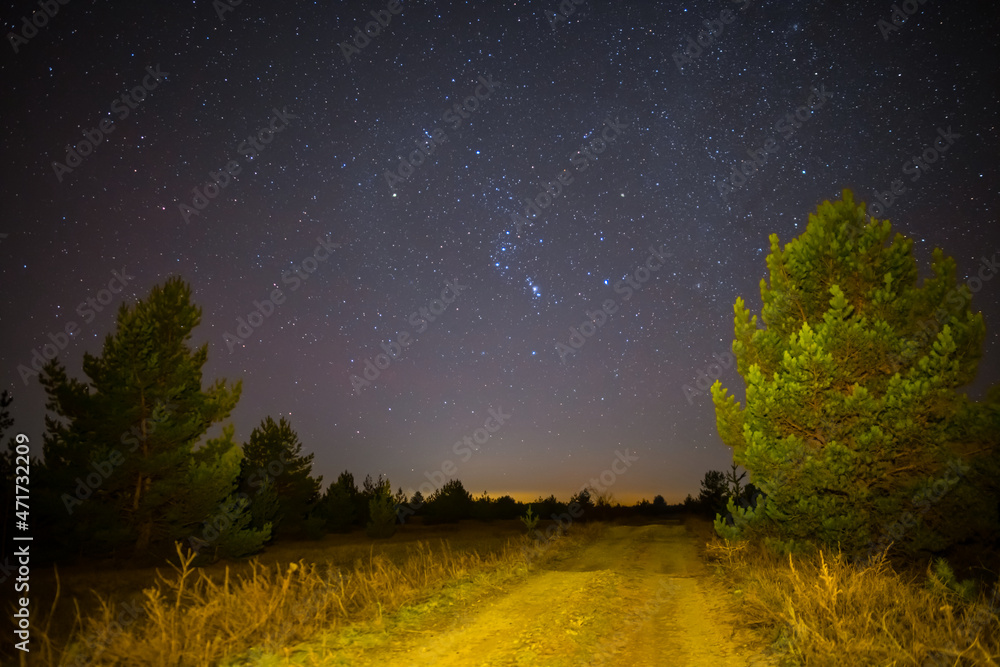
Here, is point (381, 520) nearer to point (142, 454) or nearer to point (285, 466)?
point (285, 466)

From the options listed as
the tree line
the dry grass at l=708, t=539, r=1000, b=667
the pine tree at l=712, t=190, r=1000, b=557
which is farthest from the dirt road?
the tree line

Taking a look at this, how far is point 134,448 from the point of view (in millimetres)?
18844

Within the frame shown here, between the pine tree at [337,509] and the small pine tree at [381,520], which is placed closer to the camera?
the small pine tree at [381,520]

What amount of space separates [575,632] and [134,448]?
18.9 metres

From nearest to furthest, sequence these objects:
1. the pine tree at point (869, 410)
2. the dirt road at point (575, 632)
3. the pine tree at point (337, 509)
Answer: the dirt road at point (575, 632), the pine tree at point (869, 410), the pine tree at point (337, 509)

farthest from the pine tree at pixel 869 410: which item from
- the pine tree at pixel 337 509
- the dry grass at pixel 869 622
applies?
the pine tree at pixel 337 509

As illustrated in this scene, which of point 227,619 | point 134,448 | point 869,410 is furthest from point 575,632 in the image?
point 134,448

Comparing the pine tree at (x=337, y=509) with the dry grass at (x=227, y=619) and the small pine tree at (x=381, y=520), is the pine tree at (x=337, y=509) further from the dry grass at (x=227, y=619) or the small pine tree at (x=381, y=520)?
the dry grass at (x=227, y=619)

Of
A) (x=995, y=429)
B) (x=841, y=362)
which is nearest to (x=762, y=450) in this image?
(x=841, y=362)

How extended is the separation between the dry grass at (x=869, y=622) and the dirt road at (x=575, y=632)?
0.50 m

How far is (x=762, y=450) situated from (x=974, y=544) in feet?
14.1

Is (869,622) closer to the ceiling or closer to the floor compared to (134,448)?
closer to the floor

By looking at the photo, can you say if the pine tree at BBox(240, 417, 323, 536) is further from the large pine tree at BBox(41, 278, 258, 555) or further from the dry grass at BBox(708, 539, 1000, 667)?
the dry grass at BBox(708, 539, 1000, 667)

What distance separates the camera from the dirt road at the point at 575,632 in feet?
18.8
